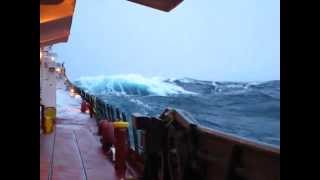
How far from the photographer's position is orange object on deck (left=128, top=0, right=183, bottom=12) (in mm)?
4267

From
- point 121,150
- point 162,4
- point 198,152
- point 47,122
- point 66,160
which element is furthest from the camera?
point 47,122

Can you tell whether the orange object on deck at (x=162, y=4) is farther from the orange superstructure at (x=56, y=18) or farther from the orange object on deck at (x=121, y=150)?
the orange superstructure at (x=56, y=18)

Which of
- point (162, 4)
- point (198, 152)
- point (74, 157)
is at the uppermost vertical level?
point (162, 4)

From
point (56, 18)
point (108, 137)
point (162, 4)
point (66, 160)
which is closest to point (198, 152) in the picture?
point (162, 4)

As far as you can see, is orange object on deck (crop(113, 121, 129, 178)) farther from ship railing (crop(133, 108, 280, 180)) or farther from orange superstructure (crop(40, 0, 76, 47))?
orange superstructure (crop(40, 0, 76, 47))

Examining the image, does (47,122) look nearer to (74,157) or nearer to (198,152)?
(74,157)

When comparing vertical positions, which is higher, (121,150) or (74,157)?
(121,150)

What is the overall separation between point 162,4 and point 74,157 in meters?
3.00

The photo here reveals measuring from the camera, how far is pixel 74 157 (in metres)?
6.37

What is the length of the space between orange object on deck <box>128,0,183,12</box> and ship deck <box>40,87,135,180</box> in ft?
6.38

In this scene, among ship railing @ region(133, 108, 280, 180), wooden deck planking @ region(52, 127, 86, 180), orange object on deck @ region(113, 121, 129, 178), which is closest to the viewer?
ship railing @ region(133, 108, 280, 180)

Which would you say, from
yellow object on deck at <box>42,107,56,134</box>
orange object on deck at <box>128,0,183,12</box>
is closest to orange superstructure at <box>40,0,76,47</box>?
yellow object on deck at <box>42,107,56,134</box>

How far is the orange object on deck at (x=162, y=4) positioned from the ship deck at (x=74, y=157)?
1.94 meters
